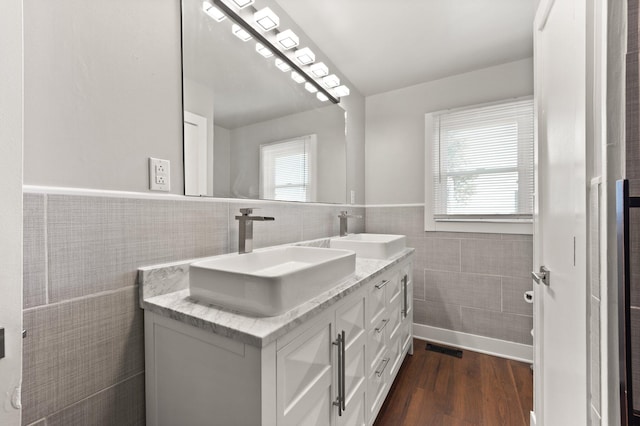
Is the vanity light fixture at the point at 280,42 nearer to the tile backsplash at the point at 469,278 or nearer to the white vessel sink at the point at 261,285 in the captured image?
the white vessel sink at the point at 261,285

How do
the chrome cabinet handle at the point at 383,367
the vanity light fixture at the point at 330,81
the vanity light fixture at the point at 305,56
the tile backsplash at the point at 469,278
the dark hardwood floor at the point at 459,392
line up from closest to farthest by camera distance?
the chrome cabinet handle at the point at 383,367
the dark hardwood floor at the point at 459,392
the vanity light fixture at the point at 305,56
the vanity light fixture at the point at 330,81
the tile backsplash at the point at 469,278

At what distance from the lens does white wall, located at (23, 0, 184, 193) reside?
0.73 metres

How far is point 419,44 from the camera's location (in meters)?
2.02

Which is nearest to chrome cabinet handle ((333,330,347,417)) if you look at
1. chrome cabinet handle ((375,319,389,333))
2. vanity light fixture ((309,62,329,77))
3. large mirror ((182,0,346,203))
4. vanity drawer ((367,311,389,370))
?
vanity drawer ((367,311,389,370))

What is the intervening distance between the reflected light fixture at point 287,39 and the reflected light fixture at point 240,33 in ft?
0.80

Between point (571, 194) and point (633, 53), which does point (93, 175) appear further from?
point (571, 194)

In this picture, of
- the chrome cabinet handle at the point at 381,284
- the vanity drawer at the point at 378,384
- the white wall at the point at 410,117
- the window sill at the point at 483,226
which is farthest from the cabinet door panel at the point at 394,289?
the white wall at the point at 410,117

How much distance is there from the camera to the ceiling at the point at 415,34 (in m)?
1.67

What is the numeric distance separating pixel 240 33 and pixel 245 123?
0.45 meters

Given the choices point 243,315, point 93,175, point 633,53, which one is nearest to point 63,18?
point 93,175

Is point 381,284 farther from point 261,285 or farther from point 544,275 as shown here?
point 261,285

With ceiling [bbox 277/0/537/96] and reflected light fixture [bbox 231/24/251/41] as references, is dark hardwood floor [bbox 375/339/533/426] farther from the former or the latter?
ceiling [bbox 277/0/537/96]

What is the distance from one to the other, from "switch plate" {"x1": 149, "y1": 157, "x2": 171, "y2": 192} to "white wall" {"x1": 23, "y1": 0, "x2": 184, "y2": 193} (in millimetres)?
21

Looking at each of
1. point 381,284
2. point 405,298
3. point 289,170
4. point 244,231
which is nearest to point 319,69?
point 289,170
